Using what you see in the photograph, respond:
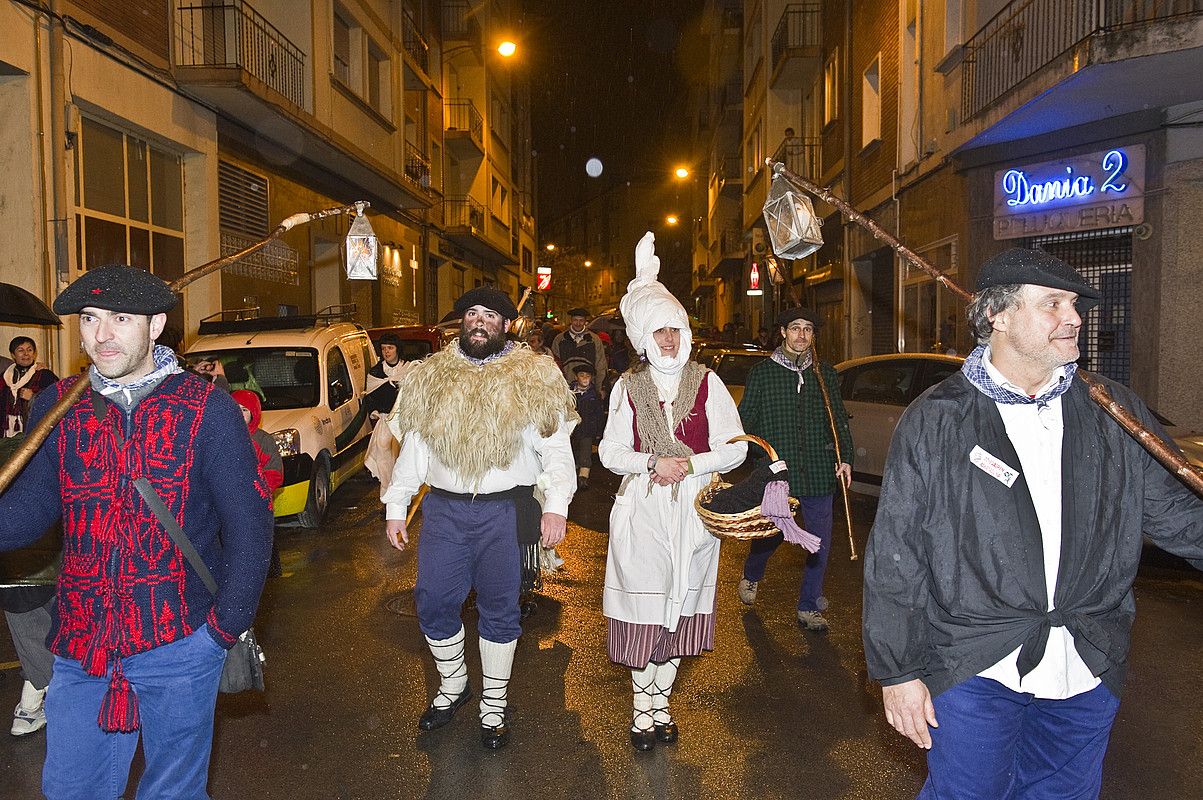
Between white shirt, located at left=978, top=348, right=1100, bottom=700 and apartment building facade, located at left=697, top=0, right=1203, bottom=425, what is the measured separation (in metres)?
9.21

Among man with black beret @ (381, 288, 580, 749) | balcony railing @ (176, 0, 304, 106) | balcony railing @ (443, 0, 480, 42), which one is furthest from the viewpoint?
balcony railing @ (443, 0, 480, 42)

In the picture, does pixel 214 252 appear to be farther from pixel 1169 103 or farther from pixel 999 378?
pixel 999 378

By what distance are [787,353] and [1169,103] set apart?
8.31m

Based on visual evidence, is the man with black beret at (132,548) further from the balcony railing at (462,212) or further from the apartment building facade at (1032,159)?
the balcony railing at (462,212)

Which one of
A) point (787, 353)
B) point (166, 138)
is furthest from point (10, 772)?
point (166, 138)

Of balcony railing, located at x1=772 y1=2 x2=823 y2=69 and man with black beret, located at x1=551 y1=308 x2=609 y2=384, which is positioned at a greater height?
balcony railing, located at x1=772 y1=2 x2=823 y2=69

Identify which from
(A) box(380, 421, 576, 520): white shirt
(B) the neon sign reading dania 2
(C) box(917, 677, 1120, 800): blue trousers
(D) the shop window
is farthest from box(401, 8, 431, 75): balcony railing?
(C) box(917, 677, 1120, 800): blue trousers

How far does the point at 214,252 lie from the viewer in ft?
48.1

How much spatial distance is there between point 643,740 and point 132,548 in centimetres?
249

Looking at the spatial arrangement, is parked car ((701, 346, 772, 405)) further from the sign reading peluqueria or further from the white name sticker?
the white name sticker

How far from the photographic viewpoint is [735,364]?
14.1m

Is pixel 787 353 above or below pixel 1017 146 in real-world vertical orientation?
below

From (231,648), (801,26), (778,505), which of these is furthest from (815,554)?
(801,26)

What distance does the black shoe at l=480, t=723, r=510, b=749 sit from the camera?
4.32 m
